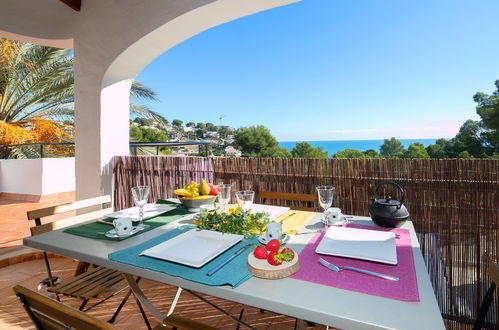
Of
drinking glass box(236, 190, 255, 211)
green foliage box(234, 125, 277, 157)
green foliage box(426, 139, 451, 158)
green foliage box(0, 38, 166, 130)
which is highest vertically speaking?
green foliage box(0, 38, 166, 130)

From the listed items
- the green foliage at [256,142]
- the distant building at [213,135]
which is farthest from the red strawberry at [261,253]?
the distant building at [213,135]

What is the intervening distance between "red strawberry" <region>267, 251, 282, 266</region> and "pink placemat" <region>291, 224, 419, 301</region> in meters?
0.07

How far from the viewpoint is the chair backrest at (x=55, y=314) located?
26.4 inches

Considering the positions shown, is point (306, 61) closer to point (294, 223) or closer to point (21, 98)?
point (21, 98)

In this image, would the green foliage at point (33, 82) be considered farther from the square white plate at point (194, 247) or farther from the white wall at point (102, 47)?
the square white plate at point (194, 247)

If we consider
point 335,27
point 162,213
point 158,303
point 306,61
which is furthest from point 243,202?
point 306,61

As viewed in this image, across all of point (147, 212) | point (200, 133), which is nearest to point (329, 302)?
point (147, 212)

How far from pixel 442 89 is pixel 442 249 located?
45.4 metres

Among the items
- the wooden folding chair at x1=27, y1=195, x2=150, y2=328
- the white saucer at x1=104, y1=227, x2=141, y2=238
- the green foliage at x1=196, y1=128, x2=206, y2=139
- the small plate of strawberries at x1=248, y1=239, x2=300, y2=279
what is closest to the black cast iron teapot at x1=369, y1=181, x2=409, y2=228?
the small plate of strawberries at x1=248, y1=239, x2=300, y2=279

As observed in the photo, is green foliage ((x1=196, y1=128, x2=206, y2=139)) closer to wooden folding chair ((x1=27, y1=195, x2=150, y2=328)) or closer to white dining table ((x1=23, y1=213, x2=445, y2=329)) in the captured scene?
wooden folding chair ((x1=27, y1=195, x2=150, y2=328))

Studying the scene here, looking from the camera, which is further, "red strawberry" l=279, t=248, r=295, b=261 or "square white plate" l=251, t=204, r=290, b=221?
"square white plate" l=251, t=204, r=290, b=221

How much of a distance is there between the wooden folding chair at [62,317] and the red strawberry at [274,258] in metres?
0.27

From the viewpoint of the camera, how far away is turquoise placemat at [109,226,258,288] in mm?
901

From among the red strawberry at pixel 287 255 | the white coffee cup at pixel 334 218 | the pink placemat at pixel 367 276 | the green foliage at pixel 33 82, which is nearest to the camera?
the pink placemat at pixel 367 276
